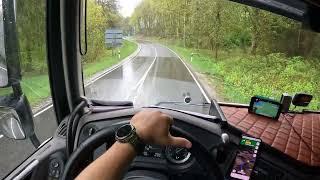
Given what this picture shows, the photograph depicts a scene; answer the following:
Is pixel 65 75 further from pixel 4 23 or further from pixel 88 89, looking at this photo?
pixel 4 23

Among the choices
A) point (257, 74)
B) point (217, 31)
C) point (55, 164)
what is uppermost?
point (217, 31)

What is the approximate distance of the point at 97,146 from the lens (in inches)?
47.9

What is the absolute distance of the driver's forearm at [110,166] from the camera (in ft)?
2.87

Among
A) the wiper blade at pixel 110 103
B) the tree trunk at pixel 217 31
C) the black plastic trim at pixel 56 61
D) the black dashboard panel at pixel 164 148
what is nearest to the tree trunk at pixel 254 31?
the tree trunk at pixel 217 31

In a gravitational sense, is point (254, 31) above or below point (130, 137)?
above

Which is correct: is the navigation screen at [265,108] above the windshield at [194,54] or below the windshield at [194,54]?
below

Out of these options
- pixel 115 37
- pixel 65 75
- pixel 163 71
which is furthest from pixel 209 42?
pixel 65 75

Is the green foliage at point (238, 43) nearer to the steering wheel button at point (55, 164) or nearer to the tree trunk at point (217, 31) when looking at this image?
the tree trunk at point (217, 31)

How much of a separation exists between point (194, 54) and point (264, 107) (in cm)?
85

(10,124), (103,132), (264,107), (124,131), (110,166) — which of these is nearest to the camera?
(110,166)

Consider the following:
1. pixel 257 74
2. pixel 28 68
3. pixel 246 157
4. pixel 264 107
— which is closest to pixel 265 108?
pixel 264 107

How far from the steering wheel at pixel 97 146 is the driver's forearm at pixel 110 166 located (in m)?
0.26

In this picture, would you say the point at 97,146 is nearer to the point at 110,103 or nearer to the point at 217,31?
the point at 110,103

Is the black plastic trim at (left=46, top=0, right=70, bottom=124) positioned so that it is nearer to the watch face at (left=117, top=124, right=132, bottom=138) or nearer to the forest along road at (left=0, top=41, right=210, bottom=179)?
the forest along road at (left=0, top=41, right=210, bottom=179)
